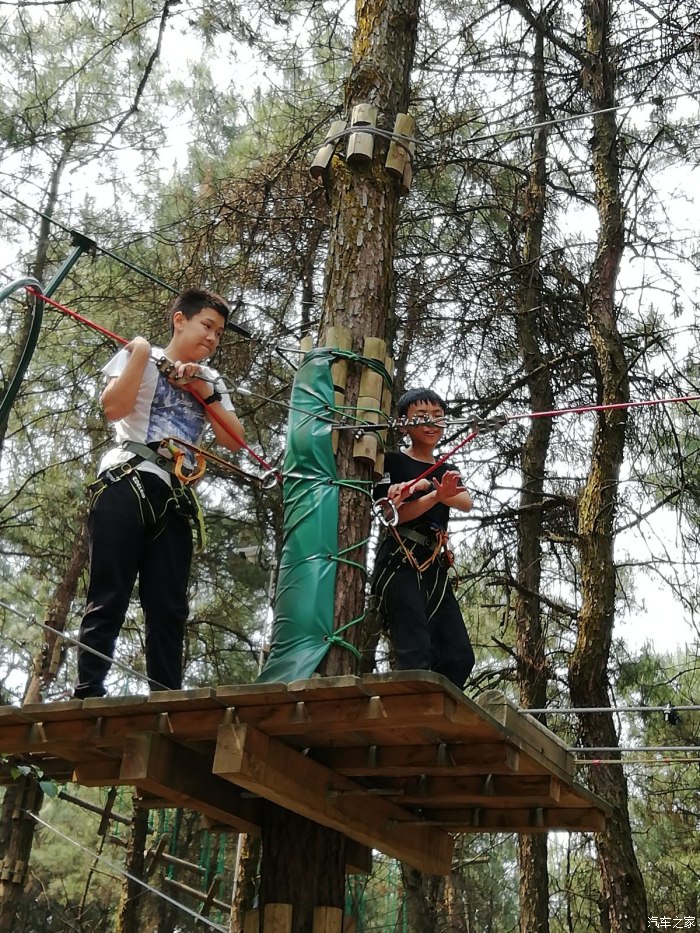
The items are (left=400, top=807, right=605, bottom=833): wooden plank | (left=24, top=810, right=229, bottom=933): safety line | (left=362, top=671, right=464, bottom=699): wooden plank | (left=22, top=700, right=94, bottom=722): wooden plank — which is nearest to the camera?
(left=362, top=671, right=464, bottom=699): wooden plank

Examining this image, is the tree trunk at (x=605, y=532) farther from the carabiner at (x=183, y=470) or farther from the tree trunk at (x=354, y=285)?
the carabiner at (x=183, y=470)

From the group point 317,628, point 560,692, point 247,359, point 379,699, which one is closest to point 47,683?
point 247,359

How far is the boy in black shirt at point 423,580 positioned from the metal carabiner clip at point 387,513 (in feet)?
0.07

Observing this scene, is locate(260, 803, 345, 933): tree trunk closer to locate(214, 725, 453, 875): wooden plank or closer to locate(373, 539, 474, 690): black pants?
locate(214, 725, 453, 875): wooden plank

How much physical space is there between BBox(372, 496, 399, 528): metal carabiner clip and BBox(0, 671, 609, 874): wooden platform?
75 centimetres

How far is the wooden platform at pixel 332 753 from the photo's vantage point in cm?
271

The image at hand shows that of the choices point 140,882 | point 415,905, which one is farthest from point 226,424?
point 415,905

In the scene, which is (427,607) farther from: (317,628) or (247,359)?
(247,359)

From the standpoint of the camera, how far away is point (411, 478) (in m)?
3.90

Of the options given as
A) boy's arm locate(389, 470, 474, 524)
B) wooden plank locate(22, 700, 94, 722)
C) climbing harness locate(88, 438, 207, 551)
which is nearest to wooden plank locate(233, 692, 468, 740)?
wooden plank locate(22, 700, 94, 722)

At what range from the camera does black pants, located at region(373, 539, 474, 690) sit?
350 cm

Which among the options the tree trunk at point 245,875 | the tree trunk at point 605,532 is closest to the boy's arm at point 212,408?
the tree trunk at point 605,532

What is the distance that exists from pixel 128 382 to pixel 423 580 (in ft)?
4.04

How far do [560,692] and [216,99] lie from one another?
5.65m
